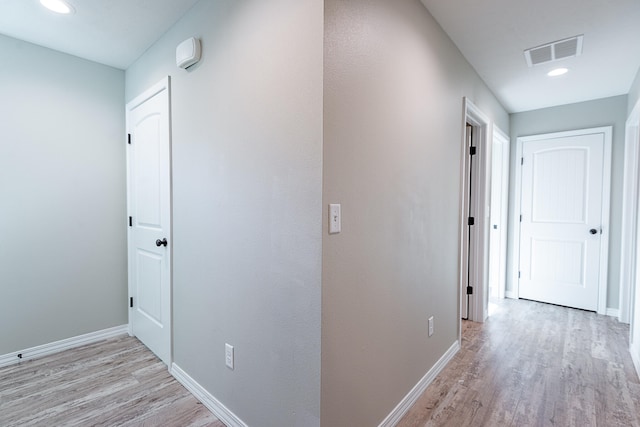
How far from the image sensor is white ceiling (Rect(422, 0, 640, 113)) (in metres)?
1.88

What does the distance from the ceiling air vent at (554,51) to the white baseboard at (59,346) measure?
14.2 feet

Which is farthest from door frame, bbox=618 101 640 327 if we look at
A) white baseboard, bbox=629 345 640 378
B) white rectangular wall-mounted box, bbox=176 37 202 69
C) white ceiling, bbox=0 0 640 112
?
white rectangular wall-mounted box, bbox=176 37 202 69

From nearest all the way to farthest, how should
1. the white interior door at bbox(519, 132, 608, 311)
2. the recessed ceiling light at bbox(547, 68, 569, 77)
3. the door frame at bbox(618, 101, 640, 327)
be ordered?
1. the recessed ceiling light at bbox(547, 68, 569, 77)
2. the door frame at bbox(618, 101, 640, 327)
3. the white interior door at bbox(519, 132, 608, 311)

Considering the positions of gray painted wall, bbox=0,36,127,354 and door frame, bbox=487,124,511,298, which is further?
door frame, bbox=487,124,511,298

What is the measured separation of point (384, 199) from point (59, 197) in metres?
2.66

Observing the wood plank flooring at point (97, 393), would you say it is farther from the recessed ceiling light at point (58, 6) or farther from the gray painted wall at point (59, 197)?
the recessed ceiling light at point (58, 6)

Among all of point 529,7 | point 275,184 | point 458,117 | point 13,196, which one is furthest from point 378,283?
point 13,196

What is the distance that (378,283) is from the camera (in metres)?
1.55

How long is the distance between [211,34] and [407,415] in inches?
98.2

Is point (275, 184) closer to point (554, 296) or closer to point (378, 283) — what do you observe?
point (378, 283)

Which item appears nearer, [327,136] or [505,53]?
[327,136]

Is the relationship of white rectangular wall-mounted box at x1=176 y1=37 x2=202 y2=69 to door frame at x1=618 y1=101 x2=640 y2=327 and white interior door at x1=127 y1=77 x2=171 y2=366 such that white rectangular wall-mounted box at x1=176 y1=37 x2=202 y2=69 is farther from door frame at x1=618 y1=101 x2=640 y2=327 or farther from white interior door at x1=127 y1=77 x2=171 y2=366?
door frame at x1=618 y1=101 x2=640 y2=327

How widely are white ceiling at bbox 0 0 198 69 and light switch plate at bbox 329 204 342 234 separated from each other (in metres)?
1.61

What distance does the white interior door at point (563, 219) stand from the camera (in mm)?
3533
